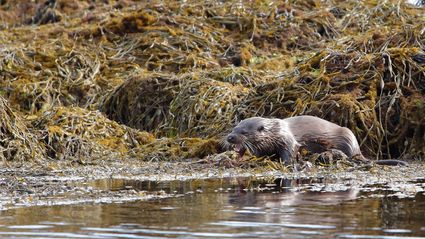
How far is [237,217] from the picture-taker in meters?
7.40

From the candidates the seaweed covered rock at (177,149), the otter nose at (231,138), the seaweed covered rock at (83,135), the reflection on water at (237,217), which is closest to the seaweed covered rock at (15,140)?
the seaweed covered rock at (83,135)

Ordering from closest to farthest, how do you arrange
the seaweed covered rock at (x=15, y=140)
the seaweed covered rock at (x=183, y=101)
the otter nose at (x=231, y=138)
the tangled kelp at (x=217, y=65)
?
the otter nose at (x=231, y=138), the seaweed covered rock at (x=15, y=140), the tangled kelp at (x=217, y=65), the seaweed covered rock at (x=183, y=101)

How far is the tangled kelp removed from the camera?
527 inches

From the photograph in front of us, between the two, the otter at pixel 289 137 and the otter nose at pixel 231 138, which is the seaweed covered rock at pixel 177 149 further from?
the otter nose at pixel 231 138

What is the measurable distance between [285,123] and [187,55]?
15.8 ft

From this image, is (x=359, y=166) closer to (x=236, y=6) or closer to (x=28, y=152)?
(x=28, y=152)

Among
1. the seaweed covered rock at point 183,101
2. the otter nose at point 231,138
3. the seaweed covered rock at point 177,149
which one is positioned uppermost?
the seaweed covered rock at point 183,101

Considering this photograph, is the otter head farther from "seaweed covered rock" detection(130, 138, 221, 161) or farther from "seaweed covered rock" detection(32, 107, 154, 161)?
"seaweed covered rock" detection(32, 107, 154, 161)

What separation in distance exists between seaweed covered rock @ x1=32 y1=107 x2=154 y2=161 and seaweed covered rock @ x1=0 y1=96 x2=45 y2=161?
Answer: 0.23m

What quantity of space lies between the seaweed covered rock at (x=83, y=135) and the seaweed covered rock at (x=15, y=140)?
0.75 feet

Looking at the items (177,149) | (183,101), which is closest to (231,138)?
(177,149)

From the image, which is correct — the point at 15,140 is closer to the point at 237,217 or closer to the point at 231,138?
the point at 231,138

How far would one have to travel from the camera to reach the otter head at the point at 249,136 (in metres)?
12.1

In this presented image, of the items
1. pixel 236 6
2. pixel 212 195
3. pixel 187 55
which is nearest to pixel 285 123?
pixel 212 195
